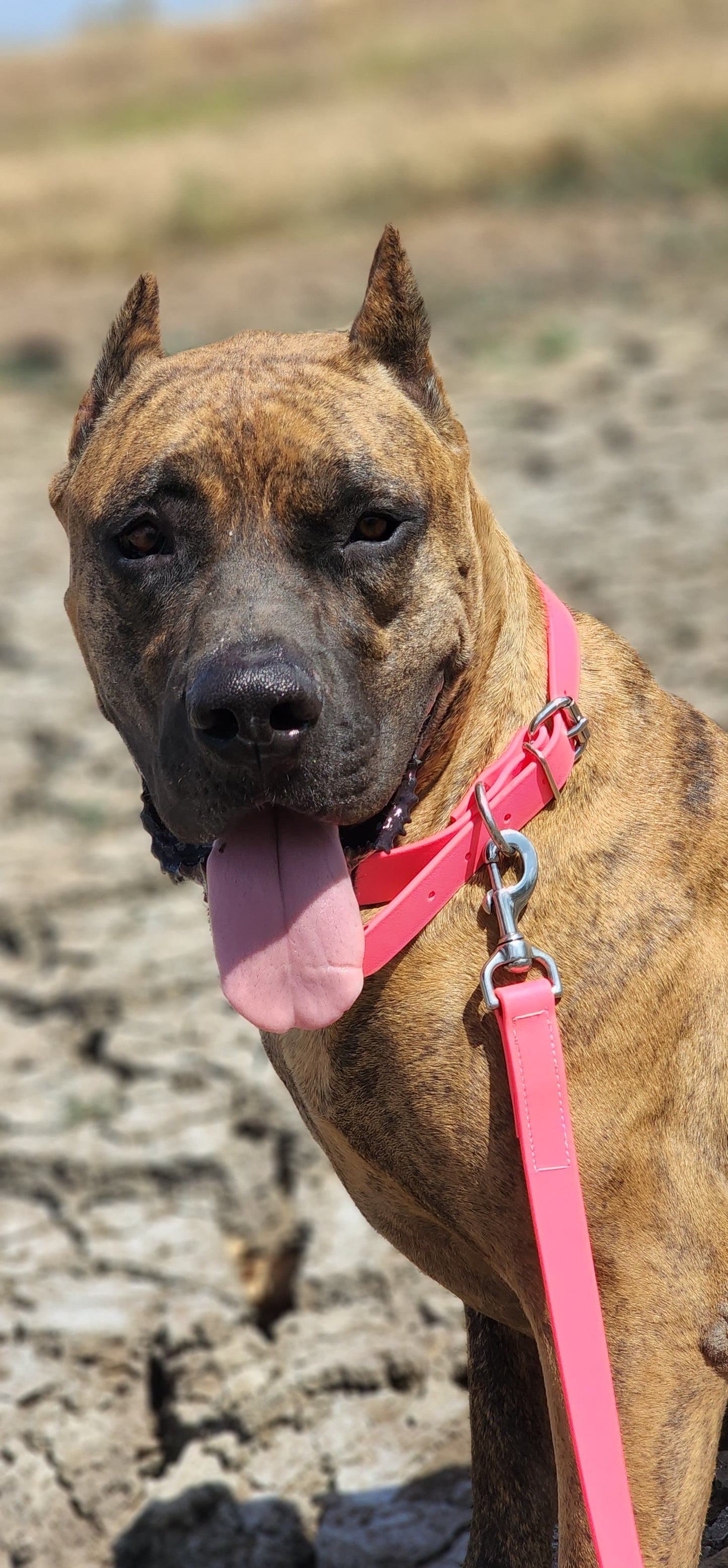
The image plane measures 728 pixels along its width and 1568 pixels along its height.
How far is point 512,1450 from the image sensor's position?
248 cm

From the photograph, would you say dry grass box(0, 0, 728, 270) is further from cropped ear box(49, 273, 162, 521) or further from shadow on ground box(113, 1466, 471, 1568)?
shadow on ground box(113, 1466, 471, 1568)

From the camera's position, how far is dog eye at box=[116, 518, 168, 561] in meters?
2.31

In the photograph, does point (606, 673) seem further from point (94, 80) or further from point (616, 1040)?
point (94, 80)

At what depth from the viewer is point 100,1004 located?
4.90 metres

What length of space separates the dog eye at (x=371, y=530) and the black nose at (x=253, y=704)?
0.29 m

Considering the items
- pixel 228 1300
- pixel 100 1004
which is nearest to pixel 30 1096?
pixel 100 1004

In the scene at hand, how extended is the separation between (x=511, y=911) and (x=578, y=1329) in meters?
0.53

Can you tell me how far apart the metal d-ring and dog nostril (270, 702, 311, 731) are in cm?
27

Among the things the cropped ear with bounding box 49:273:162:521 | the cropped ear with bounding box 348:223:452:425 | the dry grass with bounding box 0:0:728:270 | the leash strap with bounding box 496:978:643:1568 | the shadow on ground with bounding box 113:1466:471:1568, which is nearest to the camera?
the leash strap with bounding box 496:978:643:1568

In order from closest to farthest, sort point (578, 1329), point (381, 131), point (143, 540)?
1. point (578, 1329)
2. point (143, 540)
3. point (381, 131)

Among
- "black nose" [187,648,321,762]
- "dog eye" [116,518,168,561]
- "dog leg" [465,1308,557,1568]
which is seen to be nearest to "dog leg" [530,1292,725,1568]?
"dog leg" [465,1308,557,1568]

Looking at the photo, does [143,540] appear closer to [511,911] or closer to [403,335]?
[403,335]

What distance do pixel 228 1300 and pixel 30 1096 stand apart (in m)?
1.04

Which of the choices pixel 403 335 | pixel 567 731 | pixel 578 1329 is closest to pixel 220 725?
pixel 567 731
